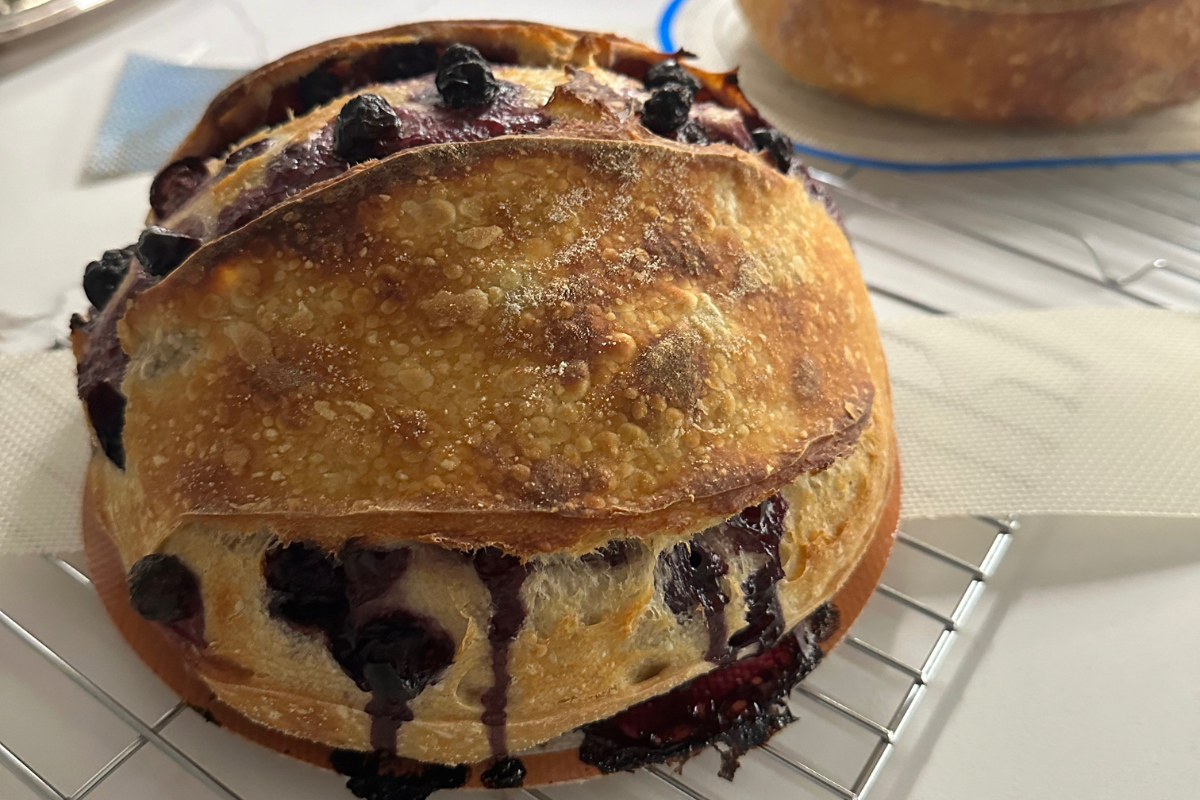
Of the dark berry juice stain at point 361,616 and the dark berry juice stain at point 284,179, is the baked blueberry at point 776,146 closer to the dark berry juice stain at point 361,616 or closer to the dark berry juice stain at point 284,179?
the dark berry juice stain at point 284,179

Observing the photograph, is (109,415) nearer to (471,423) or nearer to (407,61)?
(471,423)

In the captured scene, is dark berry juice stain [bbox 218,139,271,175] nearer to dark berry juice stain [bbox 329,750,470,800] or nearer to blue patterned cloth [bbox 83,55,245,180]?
dark berry juice stain [bbox 329,750,470,800]

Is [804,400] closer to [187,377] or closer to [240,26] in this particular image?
[187,377]

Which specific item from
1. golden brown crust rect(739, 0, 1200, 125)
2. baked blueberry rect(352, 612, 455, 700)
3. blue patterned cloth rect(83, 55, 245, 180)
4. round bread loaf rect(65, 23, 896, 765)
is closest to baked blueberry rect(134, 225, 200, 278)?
round bread loaf rect(65, 23, 896, 765)

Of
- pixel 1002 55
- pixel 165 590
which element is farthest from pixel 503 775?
pixel 1002 55

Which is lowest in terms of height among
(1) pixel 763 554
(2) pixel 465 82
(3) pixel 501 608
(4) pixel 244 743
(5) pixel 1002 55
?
(4) pixel 244 743

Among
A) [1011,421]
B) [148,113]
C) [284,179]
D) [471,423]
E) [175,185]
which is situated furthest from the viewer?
[148,113]
